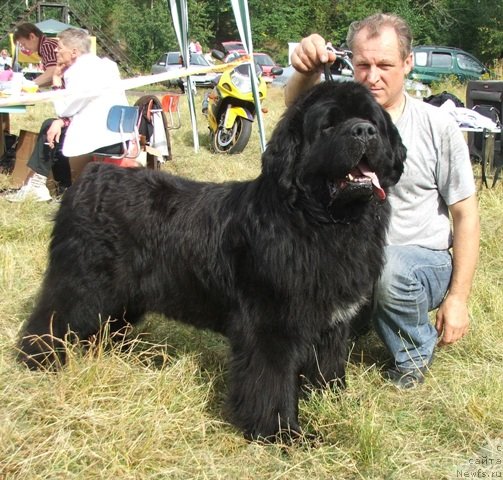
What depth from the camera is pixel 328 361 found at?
2.82 meters

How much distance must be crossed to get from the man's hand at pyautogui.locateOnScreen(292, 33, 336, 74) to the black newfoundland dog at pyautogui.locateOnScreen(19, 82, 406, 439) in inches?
12.2

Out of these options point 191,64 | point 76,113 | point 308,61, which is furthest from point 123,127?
point 191,64

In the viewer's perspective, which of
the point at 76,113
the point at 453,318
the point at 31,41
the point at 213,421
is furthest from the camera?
the point at 31,41

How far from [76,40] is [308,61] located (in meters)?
4.06

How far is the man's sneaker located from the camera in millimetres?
5984

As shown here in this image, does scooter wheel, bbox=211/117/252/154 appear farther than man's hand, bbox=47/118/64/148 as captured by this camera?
Yes

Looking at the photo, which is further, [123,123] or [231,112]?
[231,112]

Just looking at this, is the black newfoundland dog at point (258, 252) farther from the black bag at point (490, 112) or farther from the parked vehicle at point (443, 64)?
the parked vehicle at point (443, 64)

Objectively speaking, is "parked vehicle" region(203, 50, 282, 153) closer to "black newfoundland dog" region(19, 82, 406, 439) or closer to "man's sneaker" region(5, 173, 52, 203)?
"man's sneaker" region(5, 173, 52, 203)

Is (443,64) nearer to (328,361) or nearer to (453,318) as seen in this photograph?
(453,318)

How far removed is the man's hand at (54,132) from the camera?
5.94m

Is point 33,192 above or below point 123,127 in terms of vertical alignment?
below

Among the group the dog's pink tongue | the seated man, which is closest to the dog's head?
the dog's pink tongue

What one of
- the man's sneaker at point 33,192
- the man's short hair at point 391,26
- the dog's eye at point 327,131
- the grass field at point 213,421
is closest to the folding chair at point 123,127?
the man's sneaker at point 33,192
